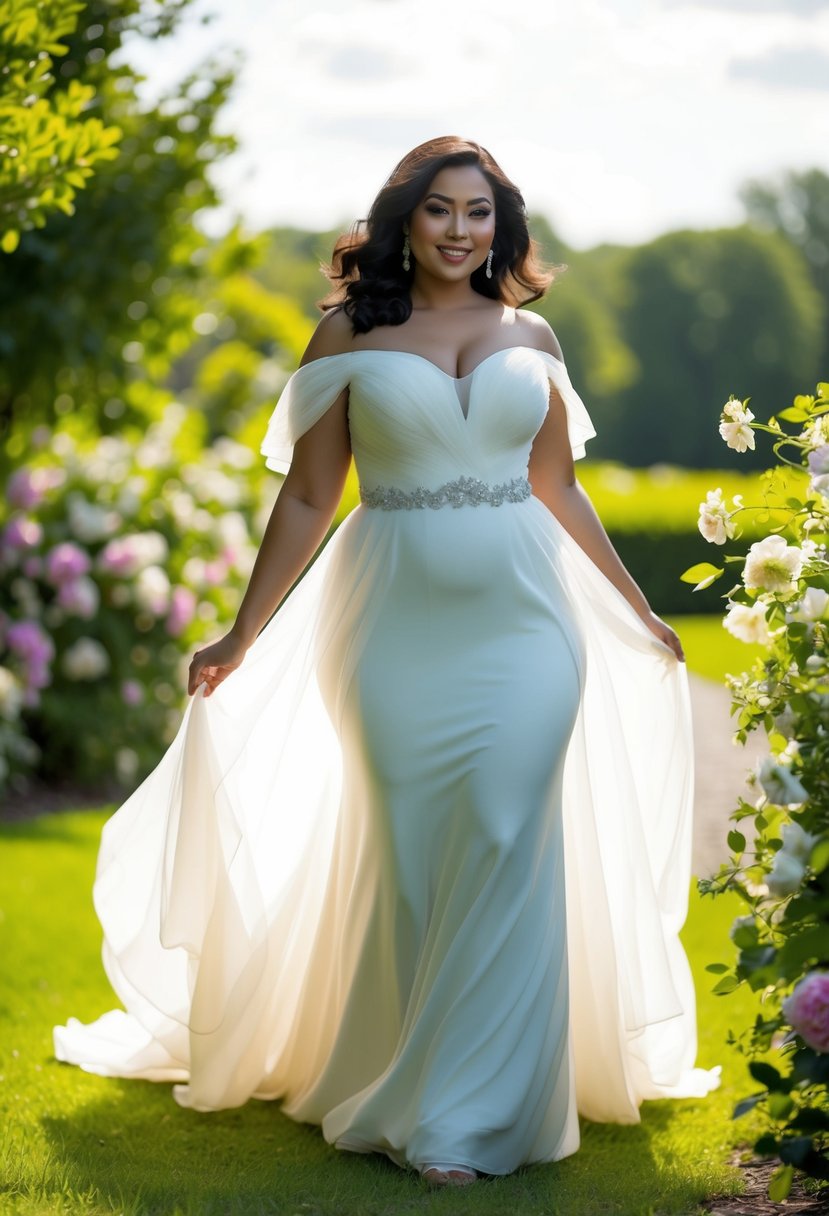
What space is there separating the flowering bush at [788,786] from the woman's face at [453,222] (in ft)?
2.98

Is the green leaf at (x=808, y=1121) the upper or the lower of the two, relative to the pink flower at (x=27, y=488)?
lower

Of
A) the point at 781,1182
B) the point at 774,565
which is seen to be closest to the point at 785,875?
the point at 781,1182

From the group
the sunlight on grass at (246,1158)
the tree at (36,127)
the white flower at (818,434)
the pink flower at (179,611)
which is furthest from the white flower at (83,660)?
the white flower at (818,434)

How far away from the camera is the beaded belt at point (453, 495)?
4.23 m

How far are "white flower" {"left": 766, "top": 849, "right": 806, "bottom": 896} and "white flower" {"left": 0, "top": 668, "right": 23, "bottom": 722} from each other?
6.35 meters

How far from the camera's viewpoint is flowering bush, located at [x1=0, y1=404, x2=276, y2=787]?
9.65 meters

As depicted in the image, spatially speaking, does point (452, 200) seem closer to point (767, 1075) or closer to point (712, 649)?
point (767, 1075)

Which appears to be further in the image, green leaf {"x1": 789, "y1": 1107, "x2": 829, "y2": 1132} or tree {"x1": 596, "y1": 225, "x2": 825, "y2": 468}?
tree {"x1": 596, "y1": 225, "x2": 825, "y2": 468}

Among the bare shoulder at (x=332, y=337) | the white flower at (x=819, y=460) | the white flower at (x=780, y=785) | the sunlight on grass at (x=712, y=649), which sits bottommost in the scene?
the sunlight on grass at (x=712, y=649)

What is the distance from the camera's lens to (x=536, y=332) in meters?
4.50

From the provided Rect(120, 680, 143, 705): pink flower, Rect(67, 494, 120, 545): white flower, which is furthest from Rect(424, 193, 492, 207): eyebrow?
Rect(120, 680, 143, 705): pink flower

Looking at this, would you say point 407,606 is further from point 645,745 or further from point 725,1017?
point 725,1017

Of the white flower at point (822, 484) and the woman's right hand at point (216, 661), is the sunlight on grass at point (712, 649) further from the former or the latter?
the white flower at point (822, 484)

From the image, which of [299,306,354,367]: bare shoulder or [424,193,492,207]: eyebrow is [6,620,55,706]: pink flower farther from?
[424,193,492,207]: eyebrow
